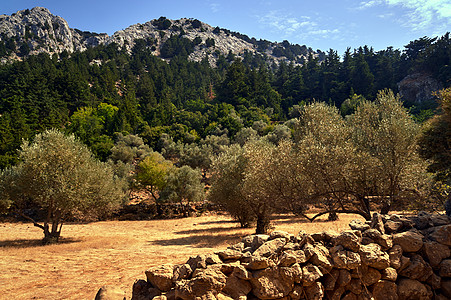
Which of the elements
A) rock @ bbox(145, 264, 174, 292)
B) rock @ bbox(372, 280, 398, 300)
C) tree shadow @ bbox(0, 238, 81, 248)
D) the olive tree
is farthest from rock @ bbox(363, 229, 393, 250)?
tree shadow @ bbox(0, 238, 81, 248)

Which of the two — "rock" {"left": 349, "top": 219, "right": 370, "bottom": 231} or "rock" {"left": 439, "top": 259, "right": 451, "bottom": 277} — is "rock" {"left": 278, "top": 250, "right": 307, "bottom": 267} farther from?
"rock" {"left": 439, "top": 259, "right": 451, "bottom": 277}

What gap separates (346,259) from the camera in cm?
721

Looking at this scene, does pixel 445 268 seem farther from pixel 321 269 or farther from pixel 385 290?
pixel 321 269

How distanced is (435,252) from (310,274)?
3.93 m

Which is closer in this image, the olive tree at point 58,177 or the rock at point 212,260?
the rock at point 212,260

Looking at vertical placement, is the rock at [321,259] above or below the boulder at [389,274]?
above

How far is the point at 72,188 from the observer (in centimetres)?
2012

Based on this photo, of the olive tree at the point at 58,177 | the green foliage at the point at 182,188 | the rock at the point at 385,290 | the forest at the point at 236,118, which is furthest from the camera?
the green foliage at the point at 182,188

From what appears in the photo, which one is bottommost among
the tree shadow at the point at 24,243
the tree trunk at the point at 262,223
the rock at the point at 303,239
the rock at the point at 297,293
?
the tree shadow at the point at 24,243

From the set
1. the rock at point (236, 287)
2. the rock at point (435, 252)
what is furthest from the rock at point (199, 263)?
the rock at point (435, 252)

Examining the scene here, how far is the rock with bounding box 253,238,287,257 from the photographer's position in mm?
7164

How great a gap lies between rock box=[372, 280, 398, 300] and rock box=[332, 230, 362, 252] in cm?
113

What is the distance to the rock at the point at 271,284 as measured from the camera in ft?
21.8

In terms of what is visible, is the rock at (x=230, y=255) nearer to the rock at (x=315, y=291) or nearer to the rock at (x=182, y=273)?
the rock at (x=182, y=273)
